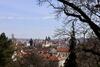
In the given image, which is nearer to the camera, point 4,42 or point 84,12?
point 84,12

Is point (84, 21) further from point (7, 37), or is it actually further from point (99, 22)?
point (7, 37)

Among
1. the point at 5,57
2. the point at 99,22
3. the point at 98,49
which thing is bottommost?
the point at 5,57

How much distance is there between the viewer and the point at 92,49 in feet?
45.8

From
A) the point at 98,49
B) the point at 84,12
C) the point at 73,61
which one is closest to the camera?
the point at 84,12

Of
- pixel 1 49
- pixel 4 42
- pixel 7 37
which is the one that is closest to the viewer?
pixel 1 49

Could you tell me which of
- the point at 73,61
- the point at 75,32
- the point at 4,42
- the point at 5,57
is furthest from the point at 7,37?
the point at 75,32

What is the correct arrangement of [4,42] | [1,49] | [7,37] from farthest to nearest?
[7,37], [4,42], [1,49]

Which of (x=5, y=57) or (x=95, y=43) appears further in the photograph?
(x=5, y=57)

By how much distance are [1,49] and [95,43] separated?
42.9 meters

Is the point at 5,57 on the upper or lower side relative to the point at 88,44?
lower

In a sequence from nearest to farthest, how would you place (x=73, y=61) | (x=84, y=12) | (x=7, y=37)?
(x=84, y=12) < (x=73, y=61) < (x=7, y=37)

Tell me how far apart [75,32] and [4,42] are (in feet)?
159

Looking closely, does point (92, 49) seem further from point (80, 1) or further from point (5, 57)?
point (5, 57)

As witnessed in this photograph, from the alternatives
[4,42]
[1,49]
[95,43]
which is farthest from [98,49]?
[4,42]
